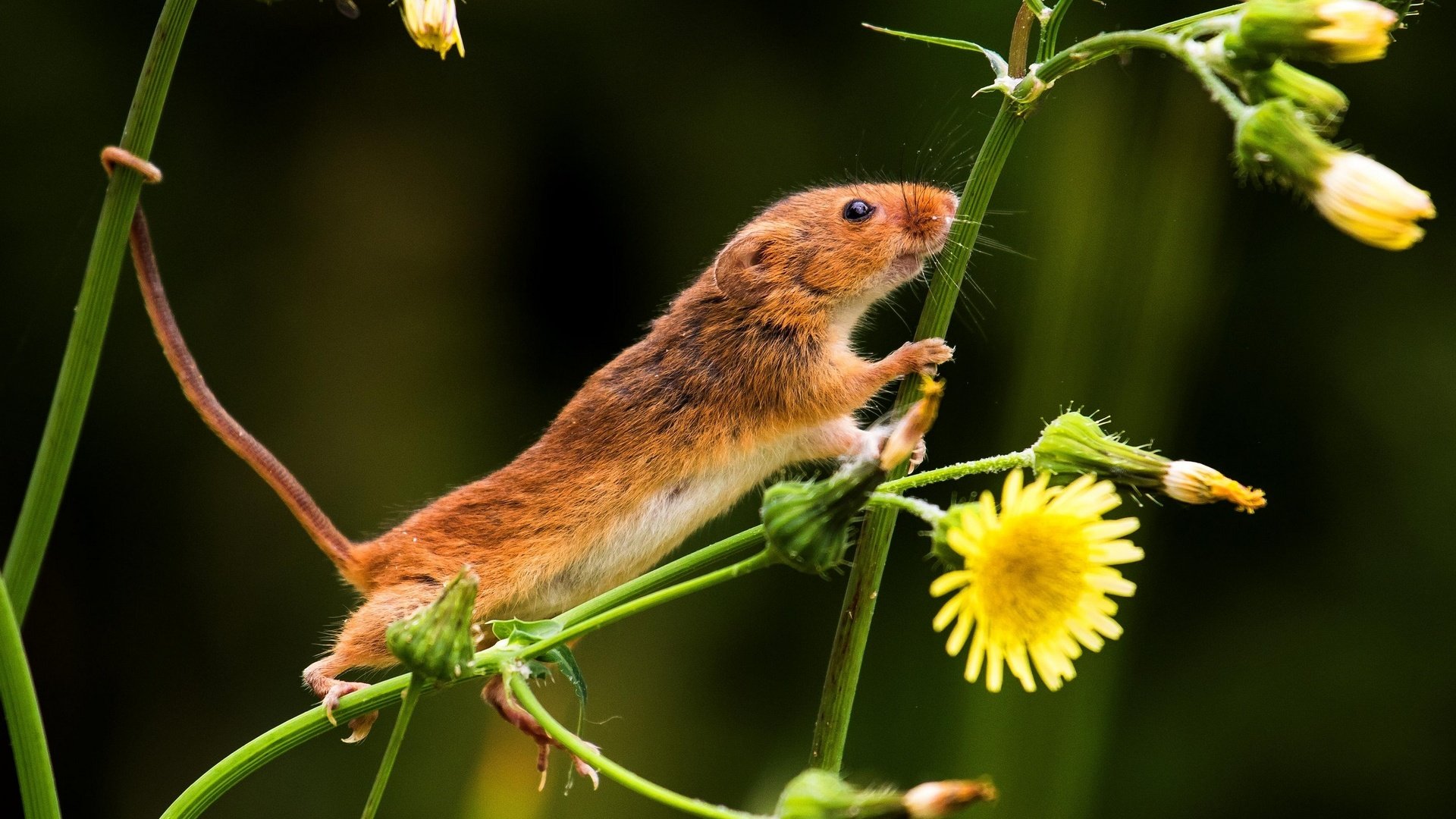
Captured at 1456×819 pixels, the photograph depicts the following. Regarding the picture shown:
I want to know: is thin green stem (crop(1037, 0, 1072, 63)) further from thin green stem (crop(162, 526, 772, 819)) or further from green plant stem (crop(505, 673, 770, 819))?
green plant stem (crop(505, 673, 770, 819))

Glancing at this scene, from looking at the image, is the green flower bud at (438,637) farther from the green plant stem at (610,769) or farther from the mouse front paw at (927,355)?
the mouse front paw at (927,355)

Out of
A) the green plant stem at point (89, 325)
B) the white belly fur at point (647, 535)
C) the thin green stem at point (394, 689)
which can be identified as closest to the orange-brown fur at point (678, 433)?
the white belly fur at point (647, 535)

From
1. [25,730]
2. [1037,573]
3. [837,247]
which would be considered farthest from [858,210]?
[25,730]

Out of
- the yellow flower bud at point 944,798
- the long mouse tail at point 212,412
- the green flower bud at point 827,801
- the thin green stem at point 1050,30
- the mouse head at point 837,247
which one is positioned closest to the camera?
the yellow flower bud at point 944,798

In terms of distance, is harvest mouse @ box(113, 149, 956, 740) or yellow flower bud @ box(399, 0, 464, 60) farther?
harvest mouse @ box(113, 149, 956, 740)

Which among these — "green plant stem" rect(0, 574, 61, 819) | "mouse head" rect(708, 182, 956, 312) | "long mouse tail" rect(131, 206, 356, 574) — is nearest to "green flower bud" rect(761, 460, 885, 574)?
"green plant stem" rect(0, 574, 61, 819)

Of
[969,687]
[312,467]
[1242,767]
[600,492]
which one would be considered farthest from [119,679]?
[1242,767]

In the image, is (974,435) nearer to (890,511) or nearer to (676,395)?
(676,395)
